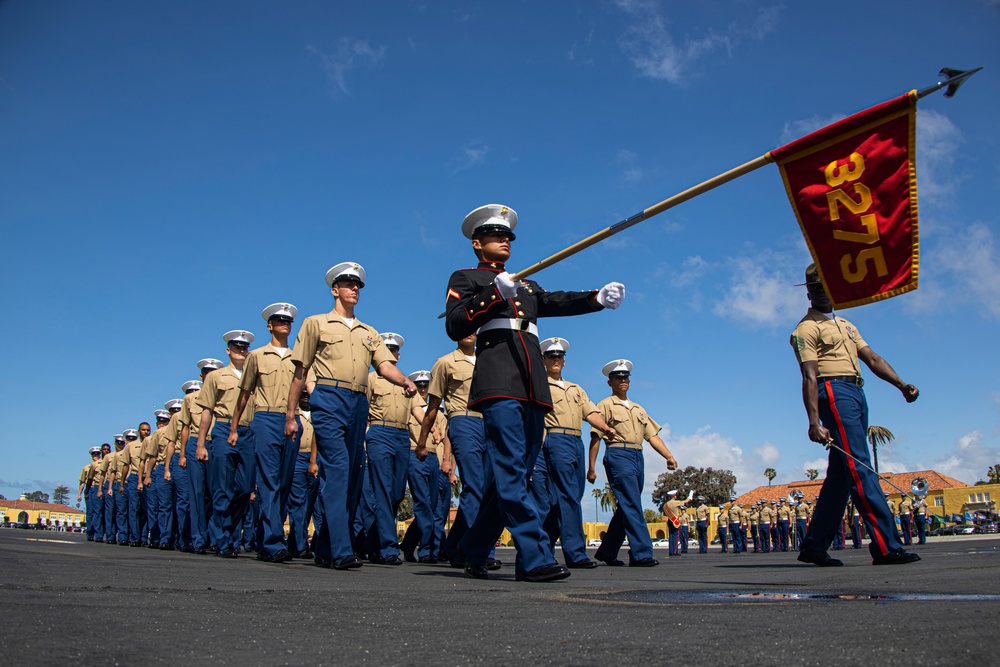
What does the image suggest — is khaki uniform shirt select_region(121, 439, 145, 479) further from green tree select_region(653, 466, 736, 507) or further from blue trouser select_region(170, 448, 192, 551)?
green tree select_region(653, 466, 736, 507)

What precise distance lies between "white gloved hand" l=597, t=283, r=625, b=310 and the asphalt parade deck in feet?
5.90

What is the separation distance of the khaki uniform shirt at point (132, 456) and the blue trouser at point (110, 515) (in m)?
1.68

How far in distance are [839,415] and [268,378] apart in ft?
18.8

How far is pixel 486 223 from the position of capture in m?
5.57

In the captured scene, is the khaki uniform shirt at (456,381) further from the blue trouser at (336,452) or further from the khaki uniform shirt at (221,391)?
the khaki uniform shirt at (221,391)

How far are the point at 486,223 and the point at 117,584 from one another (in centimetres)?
308

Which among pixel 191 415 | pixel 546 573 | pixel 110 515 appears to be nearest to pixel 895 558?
pixel 546 573

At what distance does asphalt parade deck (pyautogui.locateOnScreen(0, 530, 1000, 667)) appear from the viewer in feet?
6.41

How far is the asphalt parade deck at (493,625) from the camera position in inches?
76.9

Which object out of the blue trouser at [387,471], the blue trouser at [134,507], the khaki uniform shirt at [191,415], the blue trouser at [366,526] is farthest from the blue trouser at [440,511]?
the blue trouser at [134,507]

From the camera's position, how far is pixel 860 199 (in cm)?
435

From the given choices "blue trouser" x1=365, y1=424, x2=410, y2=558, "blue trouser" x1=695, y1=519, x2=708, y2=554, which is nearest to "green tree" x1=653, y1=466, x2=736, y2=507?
"blue trouser" x1=695, y1=519, x2=708, y2=554

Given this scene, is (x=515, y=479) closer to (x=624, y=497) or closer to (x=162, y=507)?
(x=624, y=497)

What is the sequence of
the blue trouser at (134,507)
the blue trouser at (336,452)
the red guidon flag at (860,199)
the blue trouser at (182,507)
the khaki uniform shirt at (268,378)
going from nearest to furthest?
the red guidon flag at (860,199), the blue trouser at (336,452), the khaki uniform shirt at (268,378), the blue trouser at (182,507), the blue trouser at (134,507)
